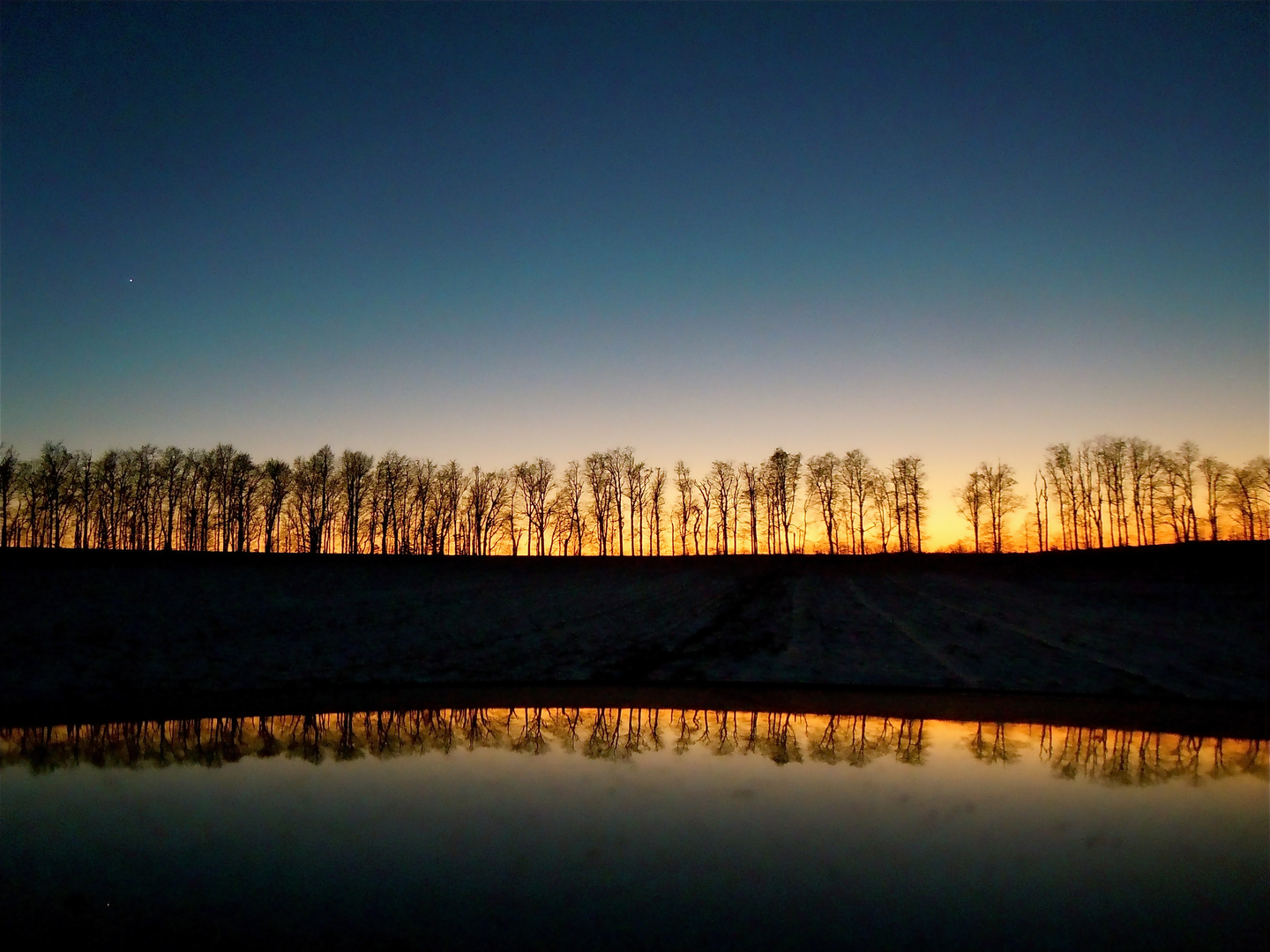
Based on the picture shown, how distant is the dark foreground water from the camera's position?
6855 mm

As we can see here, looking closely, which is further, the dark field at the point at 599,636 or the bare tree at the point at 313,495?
the bare tree at the point at 313,495

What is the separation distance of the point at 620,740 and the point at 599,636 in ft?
49.7

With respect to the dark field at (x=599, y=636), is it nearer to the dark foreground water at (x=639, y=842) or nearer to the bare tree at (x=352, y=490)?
the dark foreground water at (x=639, y=842)

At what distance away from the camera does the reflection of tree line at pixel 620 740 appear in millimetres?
13516

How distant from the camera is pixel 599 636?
30547mm

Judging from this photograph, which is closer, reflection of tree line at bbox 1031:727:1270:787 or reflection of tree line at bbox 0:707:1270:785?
reflection of tree line at bbox 1031:727:1270:787

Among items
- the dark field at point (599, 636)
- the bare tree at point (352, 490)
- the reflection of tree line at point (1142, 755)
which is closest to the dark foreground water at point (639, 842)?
the reflection of tree line at point (1142, 755)

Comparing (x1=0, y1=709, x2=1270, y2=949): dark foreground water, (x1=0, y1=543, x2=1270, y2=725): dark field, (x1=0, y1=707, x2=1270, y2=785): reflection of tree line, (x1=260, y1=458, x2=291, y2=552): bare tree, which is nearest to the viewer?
(x1=0, y1=709, x2=1270, y2=949): dark foreground water

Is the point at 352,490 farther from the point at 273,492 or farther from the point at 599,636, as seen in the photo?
the point at 599,636

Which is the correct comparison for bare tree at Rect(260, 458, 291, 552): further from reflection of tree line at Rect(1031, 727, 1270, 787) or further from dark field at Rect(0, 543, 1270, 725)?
reflection of tree line at Rect(1031, 727, 1270, 787)

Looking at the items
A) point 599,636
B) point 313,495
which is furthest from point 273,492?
point 599,636

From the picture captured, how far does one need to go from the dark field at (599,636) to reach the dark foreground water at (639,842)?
628cm

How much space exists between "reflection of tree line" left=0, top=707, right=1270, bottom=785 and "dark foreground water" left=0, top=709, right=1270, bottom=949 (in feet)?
0.38

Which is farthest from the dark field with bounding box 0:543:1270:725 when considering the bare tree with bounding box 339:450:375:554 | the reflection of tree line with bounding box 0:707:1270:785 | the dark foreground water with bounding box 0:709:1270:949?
the bare tree with bounding box 339:450:375:554
